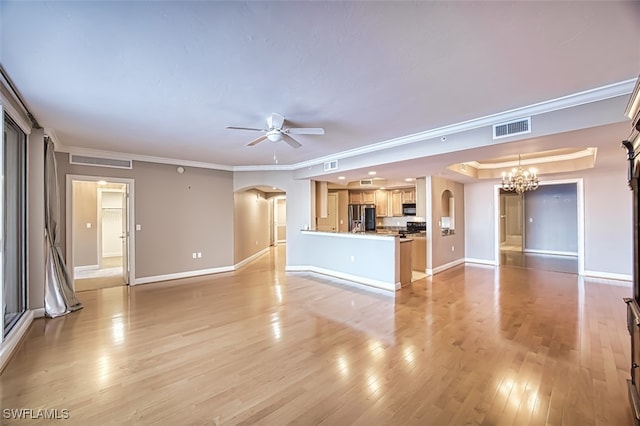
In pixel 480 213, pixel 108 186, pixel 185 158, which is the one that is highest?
pixel 185 158

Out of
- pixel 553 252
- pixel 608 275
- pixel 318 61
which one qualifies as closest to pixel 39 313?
pixel 318 61

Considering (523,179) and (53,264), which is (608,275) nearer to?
(523,179)

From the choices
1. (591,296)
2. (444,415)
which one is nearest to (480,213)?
(591,296)

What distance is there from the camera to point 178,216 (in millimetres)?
6309

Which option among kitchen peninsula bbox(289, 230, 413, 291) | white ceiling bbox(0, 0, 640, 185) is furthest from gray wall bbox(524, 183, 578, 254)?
white ceiling bbox(0, 0, 640, 185)

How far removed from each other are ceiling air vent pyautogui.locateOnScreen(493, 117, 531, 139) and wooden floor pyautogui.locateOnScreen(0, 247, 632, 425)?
2366 mm

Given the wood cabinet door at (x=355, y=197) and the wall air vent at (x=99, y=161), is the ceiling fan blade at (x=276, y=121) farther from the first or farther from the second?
the wood cabinet door at (x=355, y=197)

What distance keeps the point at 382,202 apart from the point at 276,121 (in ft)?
22.0

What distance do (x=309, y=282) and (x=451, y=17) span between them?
16.3 feet

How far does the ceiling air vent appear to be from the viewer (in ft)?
10.6

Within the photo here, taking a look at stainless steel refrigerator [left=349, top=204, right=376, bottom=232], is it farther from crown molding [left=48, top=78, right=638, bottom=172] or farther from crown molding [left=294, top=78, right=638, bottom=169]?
crown molding [left=294, top=78, right=638, bottom=169]

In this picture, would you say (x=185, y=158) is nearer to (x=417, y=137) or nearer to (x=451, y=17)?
(x=417, y=137)

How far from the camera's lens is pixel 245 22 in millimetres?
1797

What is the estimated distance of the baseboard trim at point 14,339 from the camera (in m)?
2.68
